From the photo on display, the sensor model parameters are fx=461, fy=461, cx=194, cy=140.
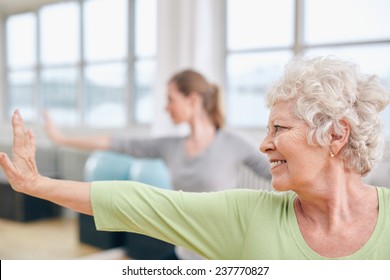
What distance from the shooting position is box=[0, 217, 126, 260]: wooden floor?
0.93 m

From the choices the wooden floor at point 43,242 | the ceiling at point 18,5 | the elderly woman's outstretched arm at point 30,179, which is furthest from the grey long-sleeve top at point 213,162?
the elderly woman's outstretched arm at point 30,179

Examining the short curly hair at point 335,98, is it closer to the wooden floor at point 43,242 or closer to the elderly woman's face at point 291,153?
the elderly woman's face at point 291,153

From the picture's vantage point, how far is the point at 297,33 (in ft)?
3.98

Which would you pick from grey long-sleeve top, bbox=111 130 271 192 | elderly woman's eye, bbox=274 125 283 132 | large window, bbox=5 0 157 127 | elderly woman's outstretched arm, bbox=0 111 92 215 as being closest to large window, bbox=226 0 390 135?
grey long-sleeve top, bbox=111 130 271 192

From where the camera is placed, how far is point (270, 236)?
0.67m

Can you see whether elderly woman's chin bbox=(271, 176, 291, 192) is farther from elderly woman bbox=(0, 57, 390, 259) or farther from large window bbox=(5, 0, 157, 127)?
large window bbox=(5, 0, 157, 127)

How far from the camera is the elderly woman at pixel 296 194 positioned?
64cm

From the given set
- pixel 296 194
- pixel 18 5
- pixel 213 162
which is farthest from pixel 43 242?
pixel 296 194

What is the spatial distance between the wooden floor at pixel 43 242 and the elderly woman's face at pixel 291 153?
1.44 ft

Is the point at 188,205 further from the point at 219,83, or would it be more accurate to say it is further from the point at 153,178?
the point at 153,178

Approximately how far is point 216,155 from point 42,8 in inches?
22.3

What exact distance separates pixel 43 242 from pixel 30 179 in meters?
0.65

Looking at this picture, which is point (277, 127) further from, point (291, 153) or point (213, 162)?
point (213, 162)

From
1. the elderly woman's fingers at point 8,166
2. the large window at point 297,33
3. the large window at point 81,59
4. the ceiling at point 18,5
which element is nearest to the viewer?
the elderly woman's fingers at point 8,166
